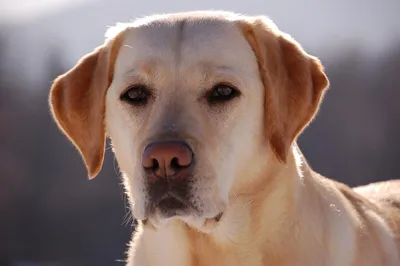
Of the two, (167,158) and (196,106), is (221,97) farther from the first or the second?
(167,158)

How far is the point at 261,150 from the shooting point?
441cm

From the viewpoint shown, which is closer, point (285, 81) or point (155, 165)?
point (155, 165)

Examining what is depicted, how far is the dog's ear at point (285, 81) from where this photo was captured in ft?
14.5

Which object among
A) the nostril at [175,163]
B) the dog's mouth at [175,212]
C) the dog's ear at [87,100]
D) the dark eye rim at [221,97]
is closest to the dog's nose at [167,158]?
the nostril at [175,163]

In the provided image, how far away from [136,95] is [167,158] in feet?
2.05

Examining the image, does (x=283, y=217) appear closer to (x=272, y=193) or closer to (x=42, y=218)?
(x=272, y=193)

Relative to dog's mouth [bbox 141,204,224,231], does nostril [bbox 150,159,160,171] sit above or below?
above

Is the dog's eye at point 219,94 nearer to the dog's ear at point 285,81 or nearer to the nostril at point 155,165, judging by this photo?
the dog's ear at point 285,81

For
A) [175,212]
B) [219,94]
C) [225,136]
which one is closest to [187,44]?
[219,94]

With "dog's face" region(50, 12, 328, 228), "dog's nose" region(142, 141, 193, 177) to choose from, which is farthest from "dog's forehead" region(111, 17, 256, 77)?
"dog's nose" region(142, 141, 193, 177)

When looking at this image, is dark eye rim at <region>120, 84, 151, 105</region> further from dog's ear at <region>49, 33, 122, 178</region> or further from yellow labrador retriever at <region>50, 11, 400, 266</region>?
dog's ear at <region>49, 33, 122, 178</region>

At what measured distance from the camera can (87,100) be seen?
4797 millimetres

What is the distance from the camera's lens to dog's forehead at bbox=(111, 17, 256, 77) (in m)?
4.41

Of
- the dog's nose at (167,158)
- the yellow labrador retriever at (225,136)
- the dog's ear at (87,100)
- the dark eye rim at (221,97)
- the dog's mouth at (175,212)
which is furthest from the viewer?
the dog's ear at (87,100)
